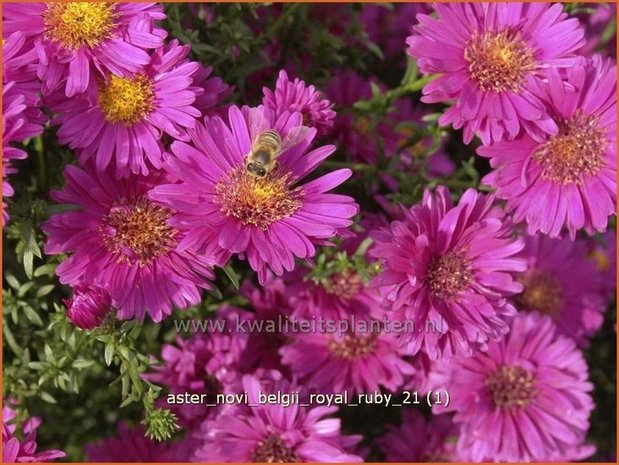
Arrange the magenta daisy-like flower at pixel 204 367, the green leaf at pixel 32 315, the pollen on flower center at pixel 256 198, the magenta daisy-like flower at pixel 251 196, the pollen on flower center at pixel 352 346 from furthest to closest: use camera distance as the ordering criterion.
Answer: the pollen on flower center at pixel 352 346 → the magenta daisy-like flower at pixel 204 367 → the green leaf at pixel 32 315 → the pollen on flower center at pixel 256 198 → the magenta daisy-like flower at pixel 251 196

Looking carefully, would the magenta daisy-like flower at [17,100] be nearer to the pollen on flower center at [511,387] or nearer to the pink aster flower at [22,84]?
→ the pink aster flower at [22,84]

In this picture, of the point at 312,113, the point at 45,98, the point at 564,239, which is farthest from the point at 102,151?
the point at 564,239

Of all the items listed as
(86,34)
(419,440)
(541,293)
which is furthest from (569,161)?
(86,34)

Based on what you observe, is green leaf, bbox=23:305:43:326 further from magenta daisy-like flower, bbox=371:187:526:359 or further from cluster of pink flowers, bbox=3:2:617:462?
magenta daisy-like flower, bbox=371:187:526:359

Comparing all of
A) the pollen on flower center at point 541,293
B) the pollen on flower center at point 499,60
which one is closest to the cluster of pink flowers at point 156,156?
the pollen on flower center at point 499,60

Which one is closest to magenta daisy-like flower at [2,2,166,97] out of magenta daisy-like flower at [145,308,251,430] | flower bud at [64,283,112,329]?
flower bud at [64,283,112,329]

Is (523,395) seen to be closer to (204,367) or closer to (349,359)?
(349,359)

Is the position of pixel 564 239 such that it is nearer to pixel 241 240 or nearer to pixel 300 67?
pixel 300 67
